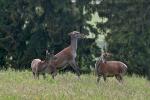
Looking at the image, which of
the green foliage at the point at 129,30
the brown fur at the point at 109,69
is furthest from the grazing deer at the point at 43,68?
the green foliage at the point at 129,30

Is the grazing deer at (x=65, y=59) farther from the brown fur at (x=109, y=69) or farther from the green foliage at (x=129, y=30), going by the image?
the green foliage at (x=129, y=30)

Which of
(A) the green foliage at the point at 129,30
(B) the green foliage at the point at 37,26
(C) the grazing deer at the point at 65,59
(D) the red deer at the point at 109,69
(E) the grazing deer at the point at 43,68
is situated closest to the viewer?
(D) the red deer at the point at 109,69

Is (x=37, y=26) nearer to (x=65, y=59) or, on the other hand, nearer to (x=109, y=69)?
(x=65, y=59)

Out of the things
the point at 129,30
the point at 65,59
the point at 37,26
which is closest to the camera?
the point at 65,59

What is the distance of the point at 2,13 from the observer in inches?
1604

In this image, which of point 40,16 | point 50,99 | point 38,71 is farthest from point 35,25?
point 50,99

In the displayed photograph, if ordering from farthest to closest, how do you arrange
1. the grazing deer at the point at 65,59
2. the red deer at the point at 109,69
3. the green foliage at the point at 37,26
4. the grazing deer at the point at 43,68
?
the green foliage at the point at 37,26 < the grazing deer at the point at 65,59 < the grazing deer at the point at 43,68 < the red deer at the point at 109,69

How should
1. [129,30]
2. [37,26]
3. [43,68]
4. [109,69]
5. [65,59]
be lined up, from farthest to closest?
[129,30] < [37,26] < [65,59] < [43,68] < [109,69]

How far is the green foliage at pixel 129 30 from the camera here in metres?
38.8

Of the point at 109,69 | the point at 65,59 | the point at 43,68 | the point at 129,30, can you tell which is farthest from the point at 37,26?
the point at 109,69

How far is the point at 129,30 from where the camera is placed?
4097cm

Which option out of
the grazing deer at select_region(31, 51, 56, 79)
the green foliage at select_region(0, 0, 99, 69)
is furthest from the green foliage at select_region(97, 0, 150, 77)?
the grazing deer at select_region(31, 51, 56, 79)

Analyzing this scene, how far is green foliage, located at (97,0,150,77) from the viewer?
127 feet

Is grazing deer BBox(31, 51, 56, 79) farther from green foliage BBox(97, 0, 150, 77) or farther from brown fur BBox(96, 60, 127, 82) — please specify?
green foliage BBox(97, 0, 150, 77)
